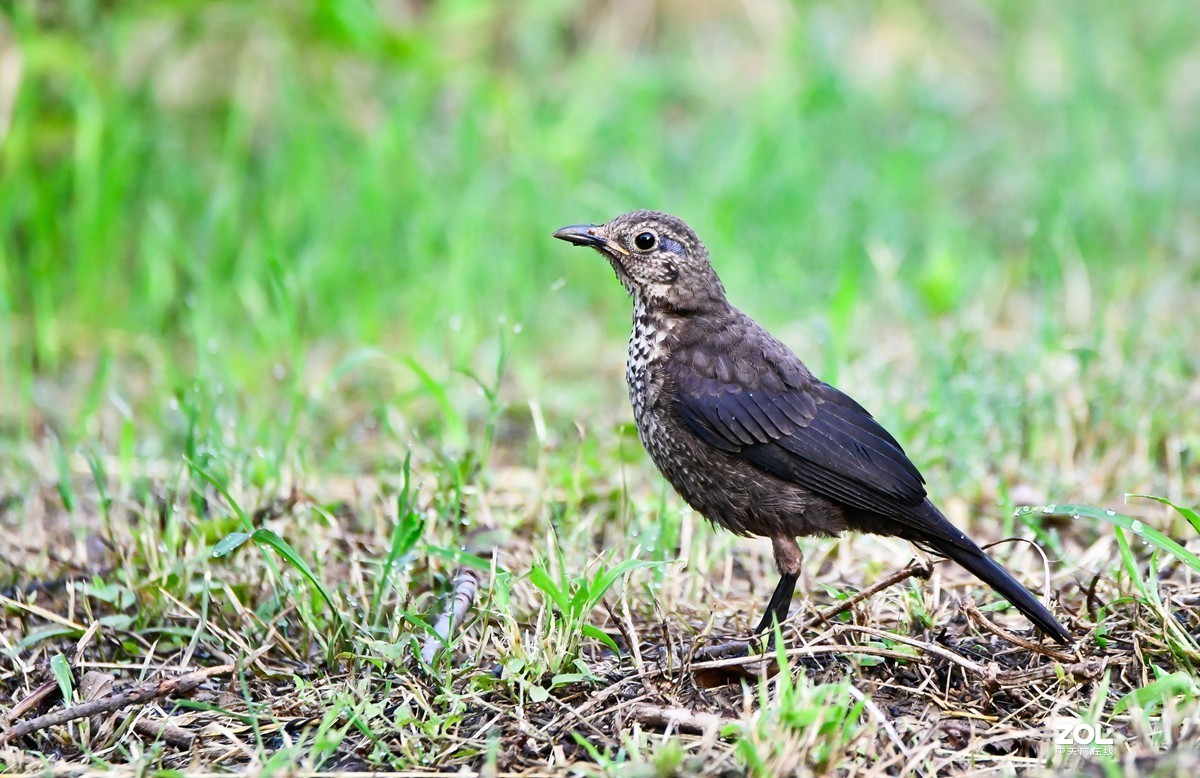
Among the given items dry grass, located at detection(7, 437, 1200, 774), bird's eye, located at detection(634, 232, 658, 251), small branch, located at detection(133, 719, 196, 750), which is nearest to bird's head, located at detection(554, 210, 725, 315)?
bird's eye, located at detection(634, 232, 658, 251)

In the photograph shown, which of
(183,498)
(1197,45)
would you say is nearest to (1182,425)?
(183,498)

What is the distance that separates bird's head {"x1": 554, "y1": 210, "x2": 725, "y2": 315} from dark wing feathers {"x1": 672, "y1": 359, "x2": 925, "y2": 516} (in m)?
0.34

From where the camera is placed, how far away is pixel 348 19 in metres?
6.46

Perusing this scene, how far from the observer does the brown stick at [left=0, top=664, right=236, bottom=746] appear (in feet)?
Result: 10.2

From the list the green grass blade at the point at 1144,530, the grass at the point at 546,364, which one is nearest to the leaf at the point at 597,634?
the grass at the point at 546,364

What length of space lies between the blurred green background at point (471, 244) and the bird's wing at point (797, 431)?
110cm

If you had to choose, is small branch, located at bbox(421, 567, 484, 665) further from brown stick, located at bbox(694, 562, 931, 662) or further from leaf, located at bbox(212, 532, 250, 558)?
brown stick, located at bbox(694, 562, 931, 662)

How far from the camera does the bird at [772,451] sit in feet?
11.8

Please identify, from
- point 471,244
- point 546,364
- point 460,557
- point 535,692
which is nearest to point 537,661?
point 535,692

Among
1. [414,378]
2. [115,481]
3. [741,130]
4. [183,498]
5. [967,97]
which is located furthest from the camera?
[967,97]

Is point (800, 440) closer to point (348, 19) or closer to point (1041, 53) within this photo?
point (348, 19)

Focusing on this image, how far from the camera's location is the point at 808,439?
371 cm

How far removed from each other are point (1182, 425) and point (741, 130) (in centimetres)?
378

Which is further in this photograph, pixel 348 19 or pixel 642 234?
pixel 348 19
